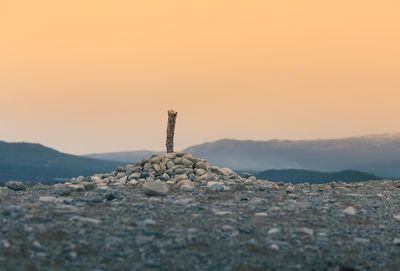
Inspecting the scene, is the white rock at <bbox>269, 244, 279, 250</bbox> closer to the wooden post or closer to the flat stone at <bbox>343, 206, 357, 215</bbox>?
the flat stone at <bbox>343, 206, 357, 215</bbox>

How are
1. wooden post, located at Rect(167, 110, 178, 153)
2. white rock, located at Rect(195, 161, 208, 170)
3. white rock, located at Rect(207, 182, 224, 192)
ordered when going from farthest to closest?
wooden post, located at Rect(167, 110, 178, 153), white rock, located at Rect(195, 161, 208, 170), white rock, located at Rect(207, 182, 224, 192)

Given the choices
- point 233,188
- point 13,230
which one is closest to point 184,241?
point 13,230

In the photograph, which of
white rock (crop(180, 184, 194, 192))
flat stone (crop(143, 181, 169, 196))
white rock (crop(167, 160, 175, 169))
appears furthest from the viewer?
white rock (crop(167, 160, 175, 169))

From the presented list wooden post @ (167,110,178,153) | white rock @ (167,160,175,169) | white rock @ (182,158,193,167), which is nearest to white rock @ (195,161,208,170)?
white rock @ (182,158,193,167)

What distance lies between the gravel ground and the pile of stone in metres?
2.78

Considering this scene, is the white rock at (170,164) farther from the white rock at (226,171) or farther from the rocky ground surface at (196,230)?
the rocky ground surface at (196,230)

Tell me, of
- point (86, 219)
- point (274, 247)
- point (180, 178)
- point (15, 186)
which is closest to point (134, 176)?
point (180, 178)

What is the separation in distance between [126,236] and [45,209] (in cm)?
398

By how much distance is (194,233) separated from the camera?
14.5 m

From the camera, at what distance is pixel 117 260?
489 inches

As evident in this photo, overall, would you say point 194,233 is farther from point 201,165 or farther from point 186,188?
point 201,165

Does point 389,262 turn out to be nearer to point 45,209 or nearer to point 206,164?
point 45,209

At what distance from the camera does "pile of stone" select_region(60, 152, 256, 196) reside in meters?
23.2

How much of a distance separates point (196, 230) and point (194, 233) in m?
0.25
